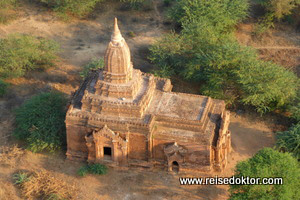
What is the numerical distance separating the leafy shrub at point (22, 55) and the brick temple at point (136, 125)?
11.0 meters

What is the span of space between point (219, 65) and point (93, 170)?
13833 millimetres

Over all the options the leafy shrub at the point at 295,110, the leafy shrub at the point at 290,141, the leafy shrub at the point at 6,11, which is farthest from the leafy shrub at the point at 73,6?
the leafy shrub at the point at 290,141

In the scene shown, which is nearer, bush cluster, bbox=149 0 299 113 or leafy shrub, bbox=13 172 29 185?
leafy shrub, bbox=13 172 29 185

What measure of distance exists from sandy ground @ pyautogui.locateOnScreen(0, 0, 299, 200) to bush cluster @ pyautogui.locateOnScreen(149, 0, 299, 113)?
1.84 meters

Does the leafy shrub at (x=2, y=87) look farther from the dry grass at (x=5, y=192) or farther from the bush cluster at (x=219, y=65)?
the bush cluster at (x=219, y=65)

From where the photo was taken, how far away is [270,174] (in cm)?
3244

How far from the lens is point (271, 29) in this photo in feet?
178

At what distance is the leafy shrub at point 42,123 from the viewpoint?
127 feet

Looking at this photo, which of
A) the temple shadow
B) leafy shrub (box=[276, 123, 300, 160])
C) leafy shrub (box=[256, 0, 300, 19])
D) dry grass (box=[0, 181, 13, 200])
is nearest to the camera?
dry grass (box=[0, 181, 13, 200])

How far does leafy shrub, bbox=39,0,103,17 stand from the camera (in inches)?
2165

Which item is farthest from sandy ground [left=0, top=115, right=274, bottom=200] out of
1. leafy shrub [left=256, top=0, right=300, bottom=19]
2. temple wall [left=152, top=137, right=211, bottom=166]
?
leafy shrub [left=256, top=0, right=300, bottom=19]

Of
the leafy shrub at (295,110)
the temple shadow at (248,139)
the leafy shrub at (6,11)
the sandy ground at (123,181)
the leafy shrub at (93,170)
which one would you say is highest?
the leafy shrub at (6,11)

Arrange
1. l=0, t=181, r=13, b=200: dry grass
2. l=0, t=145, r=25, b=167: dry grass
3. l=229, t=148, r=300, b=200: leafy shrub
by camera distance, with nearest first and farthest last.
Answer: l=229, t=148, r=300, b=200: leafy shrub, l=0, t=181, r=13, b=200: dry grass, l=0, t=145, r=25, b=167: dry grass

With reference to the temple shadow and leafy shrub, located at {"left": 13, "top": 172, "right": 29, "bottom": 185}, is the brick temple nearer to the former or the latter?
the temple shadow
